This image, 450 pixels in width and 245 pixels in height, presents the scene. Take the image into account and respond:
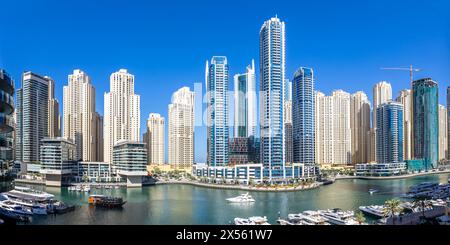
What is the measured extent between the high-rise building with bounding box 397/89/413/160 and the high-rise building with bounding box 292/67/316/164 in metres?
0.79

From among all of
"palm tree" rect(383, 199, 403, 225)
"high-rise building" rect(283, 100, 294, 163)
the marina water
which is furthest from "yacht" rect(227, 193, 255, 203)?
"palm tree" rect(383, 199, 403, 225)

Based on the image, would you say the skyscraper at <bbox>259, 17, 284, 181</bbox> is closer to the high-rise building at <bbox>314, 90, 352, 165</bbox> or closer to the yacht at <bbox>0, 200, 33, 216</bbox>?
the high-rise building at <bbox>314, 90, 352, 165</bbox>

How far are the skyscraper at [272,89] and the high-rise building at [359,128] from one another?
0.69m

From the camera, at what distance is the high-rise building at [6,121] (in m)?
2.11

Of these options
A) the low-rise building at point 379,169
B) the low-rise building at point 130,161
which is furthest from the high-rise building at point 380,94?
the low-rise building at point 130,161

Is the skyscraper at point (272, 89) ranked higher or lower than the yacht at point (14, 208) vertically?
higher

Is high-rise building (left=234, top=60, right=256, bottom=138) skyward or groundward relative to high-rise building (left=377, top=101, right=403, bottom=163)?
skyward

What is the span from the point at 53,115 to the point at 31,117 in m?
→ 0.26

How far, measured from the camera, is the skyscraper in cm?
252

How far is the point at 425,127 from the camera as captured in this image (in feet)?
9.19

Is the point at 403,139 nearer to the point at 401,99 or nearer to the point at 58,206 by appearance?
the point at 401,99

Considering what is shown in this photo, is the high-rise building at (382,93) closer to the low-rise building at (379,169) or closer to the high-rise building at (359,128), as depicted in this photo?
the high-rise building at (359,128)

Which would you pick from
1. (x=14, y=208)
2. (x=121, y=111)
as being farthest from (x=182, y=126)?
(x=14, y=208)
